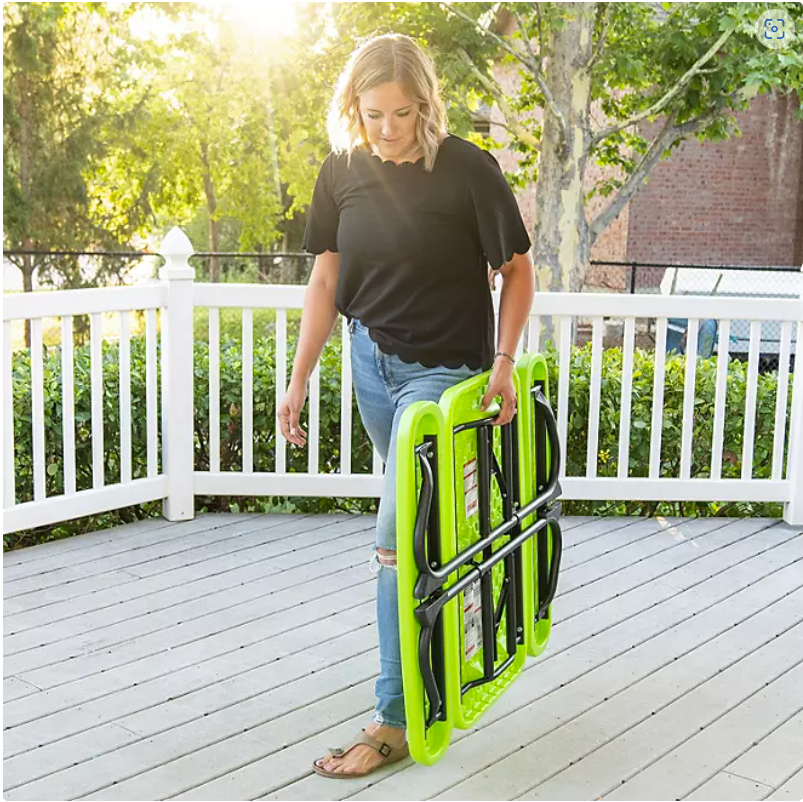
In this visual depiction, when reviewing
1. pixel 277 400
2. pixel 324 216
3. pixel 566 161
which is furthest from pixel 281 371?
pixel 566 161

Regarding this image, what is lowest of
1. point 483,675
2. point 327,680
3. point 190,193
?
point 327,680

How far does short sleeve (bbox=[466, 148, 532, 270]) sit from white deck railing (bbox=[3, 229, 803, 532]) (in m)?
2.00

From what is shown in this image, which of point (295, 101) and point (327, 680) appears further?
point (295, 101)

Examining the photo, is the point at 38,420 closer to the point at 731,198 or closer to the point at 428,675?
the point at 428,675

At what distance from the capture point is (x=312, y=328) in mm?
2908

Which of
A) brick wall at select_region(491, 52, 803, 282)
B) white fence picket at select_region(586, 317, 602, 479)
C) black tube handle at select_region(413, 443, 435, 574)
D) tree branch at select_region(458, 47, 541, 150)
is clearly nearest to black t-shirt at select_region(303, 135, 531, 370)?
black tube handle at select_region(413, 443, 435, 574)

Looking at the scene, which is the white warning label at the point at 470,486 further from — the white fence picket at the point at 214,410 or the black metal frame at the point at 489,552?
the white fence picket at the point at 214,410

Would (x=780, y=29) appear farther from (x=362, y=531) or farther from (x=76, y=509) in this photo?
(x=76, y=509)

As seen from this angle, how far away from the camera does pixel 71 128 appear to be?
15070 mm

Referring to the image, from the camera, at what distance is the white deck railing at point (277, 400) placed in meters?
4.44

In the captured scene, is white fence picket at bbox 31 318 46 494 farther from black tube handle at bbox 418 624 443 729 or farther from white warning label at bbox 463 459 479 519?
black tube handle at bbox 418 624 443 729

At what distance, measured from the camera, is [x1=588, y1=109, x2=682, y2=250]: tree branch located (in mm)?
9702

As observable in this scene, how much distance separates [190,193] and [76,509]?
527 inches

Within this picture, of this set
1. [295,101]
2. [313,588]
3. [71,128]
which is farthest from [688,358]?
[71,128]
